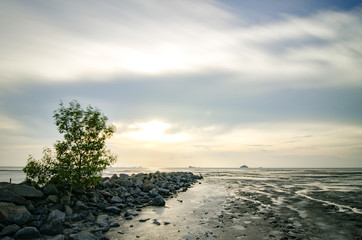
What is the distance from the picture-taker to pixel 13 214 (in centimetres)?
1059

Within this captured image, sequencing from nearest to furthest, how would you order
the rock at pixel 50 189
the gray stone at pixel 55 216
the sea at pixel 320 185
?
the gray stone at pixel 55 216
the rock at pixel 50 189
the sea at pixel 320 185

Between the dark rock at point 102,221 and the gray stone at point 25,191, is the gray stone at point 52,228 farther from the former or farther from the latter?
the gray stone at point 25,191

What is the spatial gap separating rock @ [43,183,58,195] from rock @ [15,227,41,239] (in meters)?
4.92

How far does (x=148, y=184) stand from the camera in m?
24.3

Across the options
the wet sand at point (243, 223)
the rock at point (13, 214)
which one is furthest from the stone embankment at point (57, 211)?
the wet sand at point (243, 223)

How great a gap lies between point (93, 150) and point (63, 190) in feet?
11.7

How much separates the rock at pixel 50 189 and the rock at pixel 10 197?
5.92 feet

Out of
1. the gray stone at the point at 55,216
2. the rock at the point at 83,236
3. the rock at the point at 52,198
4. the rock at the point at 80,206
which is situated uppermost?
the rock at the point at 52,198

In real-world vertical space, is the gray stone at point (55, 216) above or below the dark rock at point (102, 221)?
above

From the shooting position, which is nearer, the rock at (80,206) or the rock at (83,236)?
the rock at (83,236)

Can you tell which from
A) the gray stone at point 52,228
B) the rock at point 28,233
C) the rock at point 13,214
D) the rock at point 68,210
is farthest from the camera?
the rock at point 68,210

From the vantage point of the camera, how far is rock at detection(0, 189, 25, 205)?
38.1 feet

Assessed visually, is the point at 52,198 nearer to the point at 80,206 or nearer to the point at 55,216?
the point at 80,206

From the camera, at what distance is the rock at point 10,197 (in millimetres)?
11609
